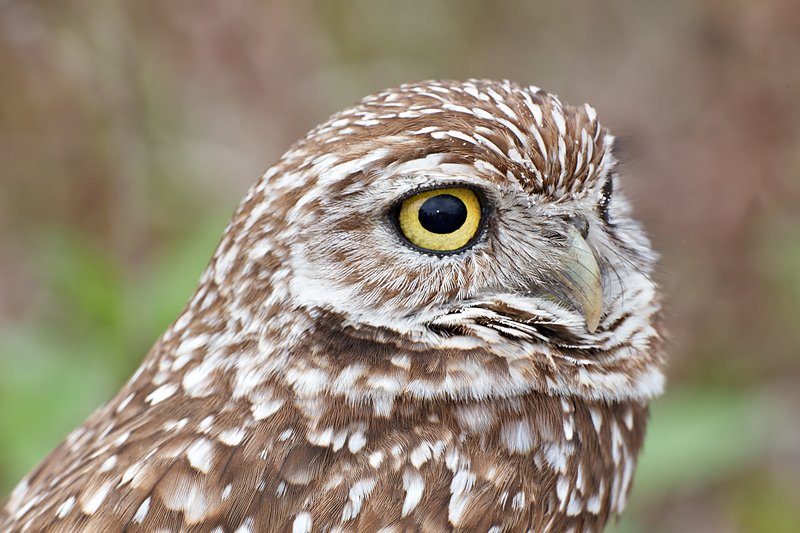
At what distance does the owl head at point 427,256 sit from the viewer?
212 centimetres

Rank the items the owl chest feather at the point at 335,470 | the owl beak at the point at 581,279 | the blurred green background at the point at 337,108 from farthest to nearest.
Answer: the blurred green background at the point at 337,108 < the owl beak at the point at 581,279 < the owl chest feather at the point at 335,470

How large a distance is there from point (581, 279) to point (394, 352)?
0.47 metres

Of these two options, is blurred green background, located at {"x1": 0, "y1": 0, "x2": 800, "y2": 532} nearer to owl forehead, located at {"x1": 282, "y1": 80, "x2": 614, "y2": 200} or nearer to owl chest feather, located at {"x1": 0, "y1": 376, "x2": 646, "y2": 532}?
owl forehead, located at {"x1": 282, "y1": 80, "x2": 614, "y2": 200}

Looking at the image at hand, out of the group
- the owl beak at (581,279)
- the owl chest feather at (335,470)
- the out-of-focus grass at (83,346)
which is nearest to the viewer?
the owl chest feather at (335,470)

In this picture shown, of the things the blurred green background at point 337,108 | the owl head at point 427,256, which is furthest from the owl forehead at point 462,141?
the blurred green background at point 337,108

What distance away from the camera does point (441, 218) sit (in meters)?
2.13

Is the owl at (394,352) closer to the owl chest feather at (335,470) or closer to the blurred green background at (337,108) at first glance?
the owl chest feather at (335,470)

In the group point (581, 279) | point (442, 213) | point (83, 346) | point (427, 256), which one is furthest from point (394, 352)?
point (83, 346)

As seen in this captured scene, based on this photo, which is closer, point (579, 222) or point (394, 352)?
point (394, 352)

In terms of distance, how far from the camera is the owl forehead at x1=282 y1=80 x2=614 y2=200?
82.3 inches

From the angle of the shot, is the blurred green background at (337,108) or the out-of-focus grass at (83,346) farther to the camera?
the blurred green background at (337,108)

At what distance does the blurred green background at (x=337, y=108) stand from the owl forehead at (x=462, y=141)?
43 cm

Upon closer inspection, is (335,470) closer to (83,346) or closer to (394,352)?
(394,352)

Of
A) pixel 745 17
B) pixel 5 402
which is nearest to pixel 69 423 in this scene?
pixel 5 402
